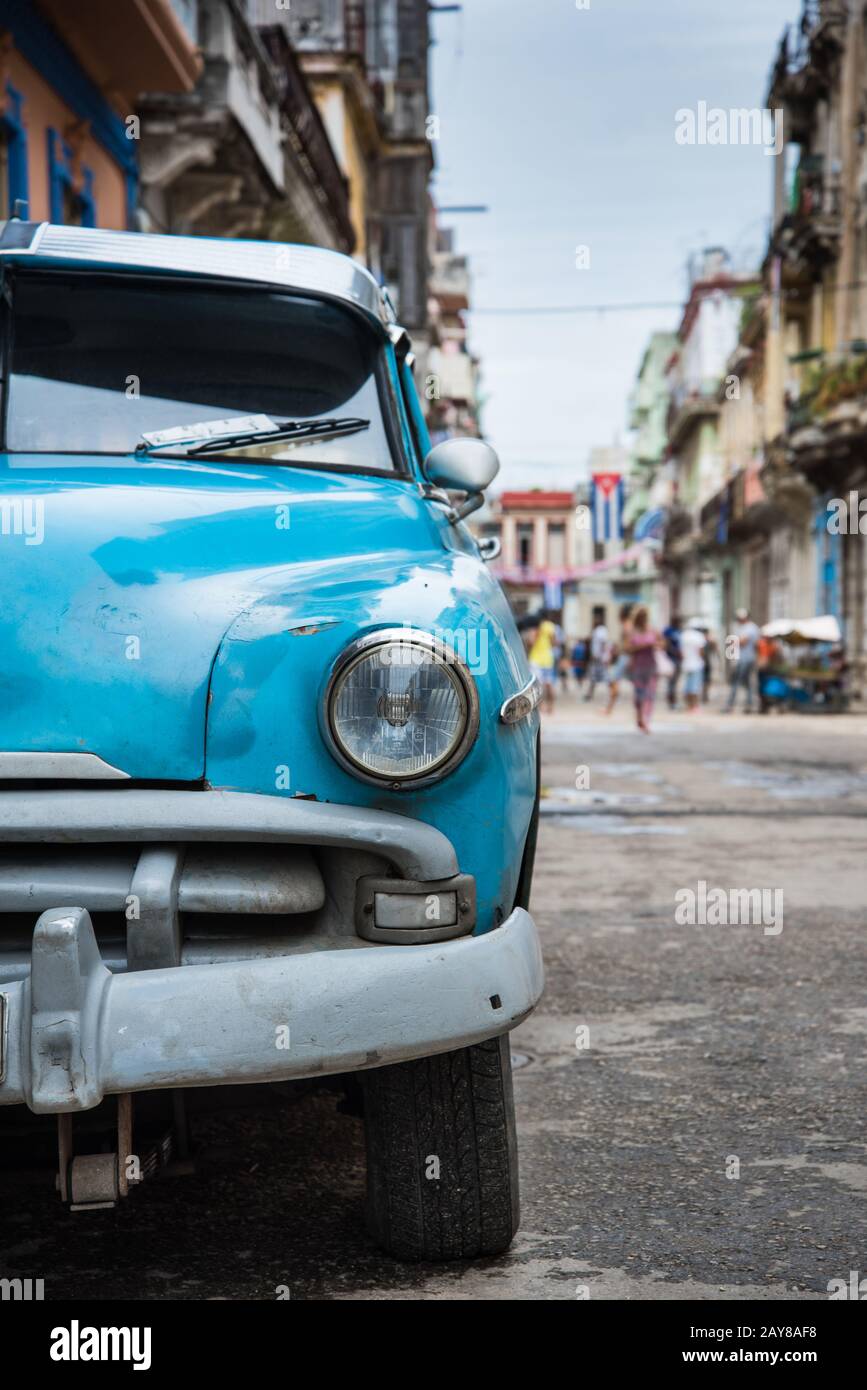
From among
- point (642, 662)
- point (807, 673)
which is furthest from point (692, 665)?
point (642, 662)

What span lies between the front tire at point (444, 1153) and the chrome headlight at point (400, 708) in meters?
0.50

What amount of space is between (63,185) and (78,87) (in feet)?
3.16

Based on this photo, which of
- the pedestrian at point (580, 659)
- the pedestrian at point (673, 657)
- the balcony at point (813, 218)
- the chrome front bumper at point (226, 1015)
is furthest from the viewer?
the pedestrian at point (580, 659)

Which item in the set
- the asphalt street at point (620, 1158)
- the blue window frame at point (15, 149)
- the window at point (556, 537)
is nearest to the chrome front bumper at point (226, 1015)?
the asphalt street at point (620, 1158)

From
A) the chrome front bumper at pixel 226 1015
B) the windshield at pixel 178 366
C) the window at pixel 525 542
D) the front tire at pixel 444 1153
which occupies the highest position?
the window at pixel 525 542

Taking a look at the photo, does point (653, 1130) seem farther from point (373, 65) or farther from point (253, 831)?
point (373, 65)

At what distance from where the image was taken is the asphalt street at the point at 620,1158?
2824 mm

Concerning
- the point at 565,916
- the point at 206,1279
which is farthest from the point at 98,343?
the point at 565,916

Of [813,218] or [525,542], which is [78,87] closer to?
[813,218]

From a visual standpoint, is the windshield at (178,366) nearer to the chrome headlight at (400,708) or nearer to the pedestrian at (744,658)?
the chrome headlight at (400,708)

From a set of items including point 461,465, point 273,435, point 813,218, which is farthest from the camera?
point 813,218

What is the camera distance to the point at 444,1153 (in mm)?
2748

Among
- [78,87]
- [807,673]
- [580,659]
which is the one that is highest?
[78,87]

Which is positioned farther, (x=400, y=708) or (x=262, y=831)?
(x=400, y=708)
